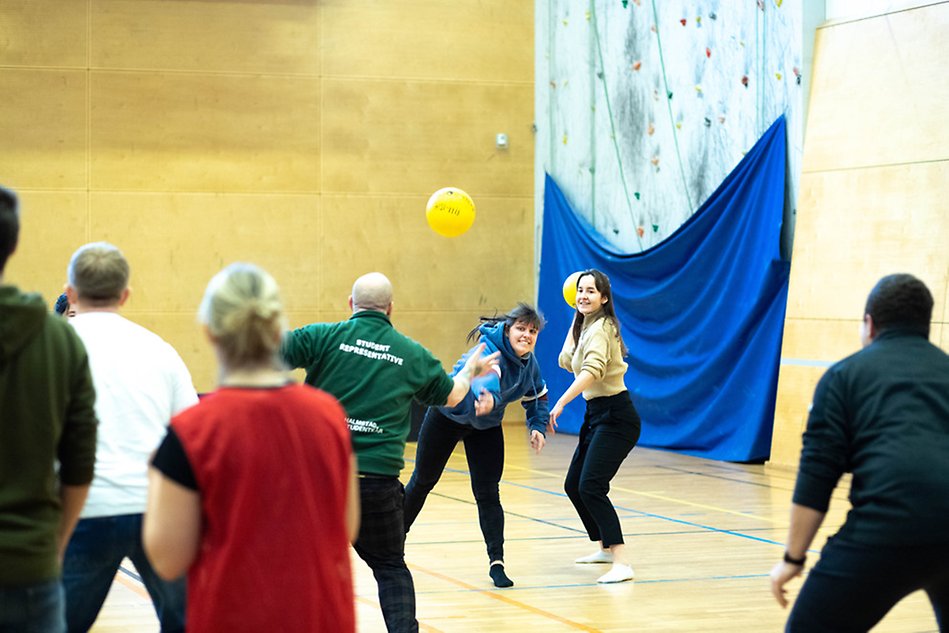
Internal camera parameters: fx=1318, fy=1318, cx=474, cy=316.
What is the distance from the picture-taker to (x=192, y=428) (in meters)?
2.65

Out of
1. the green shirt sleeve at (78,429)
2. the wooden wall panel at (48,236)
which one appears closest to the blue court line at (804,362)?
the wooden wall panel at (48,236)

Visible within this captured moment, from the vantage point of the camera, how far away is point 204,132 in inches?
621

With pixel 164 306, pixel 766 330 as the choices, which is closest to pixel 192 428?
pixel 766 330

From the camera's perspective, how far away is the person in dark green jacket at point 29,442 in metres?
2.80

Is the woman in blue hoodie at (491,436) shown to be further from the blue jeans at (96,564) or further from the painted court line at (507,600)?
the blue jeans at (96,564)

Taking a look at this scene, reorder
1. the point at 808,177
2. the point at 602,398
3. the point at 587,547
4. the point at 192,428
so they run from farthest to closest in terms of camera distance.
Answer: the point at 808,177 → the point at 587,547 → the point at 602,398 → the point at 192,428

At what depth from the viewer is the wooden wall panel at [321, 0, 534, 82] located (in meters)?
16.2

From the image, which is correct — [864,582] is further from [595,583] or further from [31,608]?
[595,583]

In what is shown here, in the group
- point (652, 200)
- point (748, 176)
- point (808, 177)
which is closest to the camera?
point (808, 177)

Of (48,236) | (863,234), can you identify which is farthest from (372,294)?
(48,236)

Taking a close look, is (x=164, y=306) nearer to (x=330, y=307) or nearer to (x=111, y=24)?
(x=330, y=307)

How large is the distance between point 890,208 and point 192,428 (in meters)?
9.32

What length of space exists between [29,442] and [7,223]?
48 cm

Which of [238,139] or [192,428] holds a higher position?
[238,139]
